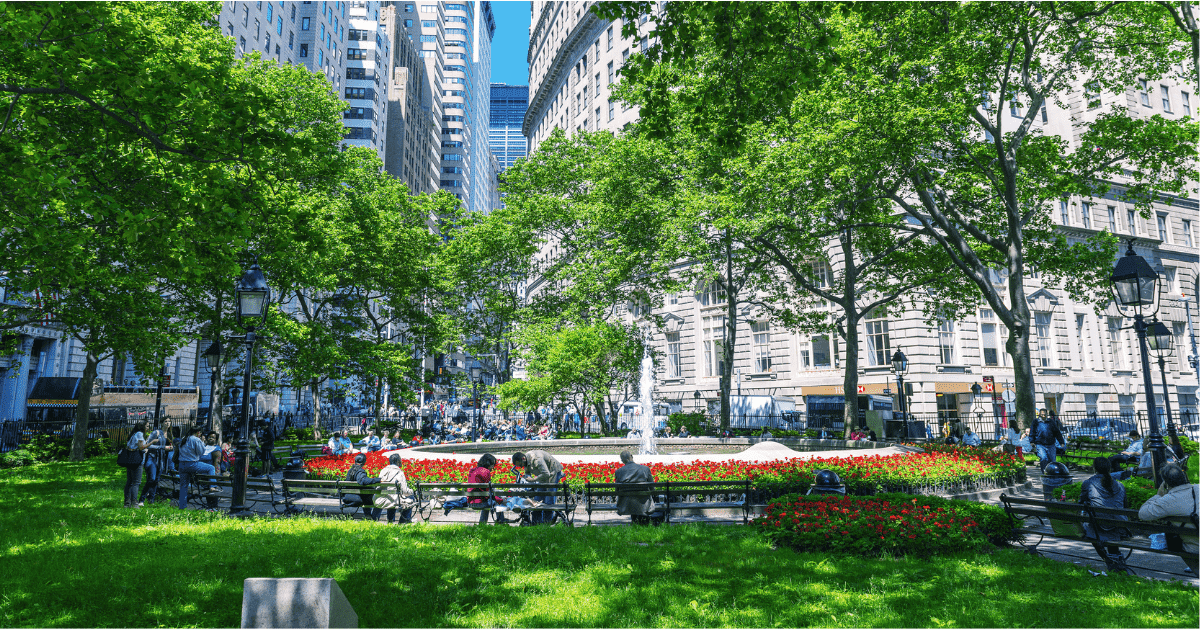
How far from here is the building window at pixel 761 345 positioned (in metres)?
40.5

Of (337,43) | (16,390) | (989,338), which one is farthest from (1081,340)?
(337,43)

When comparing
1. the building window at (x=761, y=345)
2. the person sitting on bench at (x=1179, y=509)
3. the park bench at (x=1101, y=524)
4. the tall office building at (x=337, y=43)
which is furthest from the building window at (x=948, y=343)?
the tall office building at (x=337, y=43)

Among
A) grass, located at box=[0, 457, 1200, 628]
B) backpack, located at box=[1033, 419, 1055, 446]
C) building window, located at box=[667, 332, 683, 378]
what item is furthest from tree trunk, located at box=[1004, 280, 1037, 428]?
building window, located at box=[667, 332, 683, 378]

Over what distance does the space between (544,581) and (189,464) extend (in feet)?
31.5

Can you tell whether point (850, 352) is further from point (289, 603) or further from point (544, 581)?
point (289, 603)

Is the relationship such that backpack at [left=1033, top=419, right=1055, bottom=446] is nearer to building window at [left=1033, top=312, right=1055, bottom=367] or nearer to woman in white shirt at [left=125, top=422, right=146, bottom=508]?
woman in white shirt at [left=125, top=422, right=146, bottom=508]

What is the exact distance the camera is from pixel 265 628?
388 centimetres

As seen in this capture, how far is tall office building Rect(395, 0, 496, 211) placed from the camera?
12794 cm

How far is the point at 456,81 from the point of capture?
148m

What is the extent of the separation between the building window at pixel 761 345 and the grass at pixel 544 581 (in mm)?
31560

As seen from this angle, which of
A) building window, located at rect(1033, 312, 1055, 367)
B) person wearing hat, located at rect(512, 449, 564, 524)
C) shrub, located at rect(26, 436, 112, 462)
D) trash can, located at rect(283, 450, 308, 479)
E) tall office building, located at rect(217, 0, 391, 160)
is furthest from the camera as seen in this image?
tall office building, located at rect(217, 0, 391, 160)

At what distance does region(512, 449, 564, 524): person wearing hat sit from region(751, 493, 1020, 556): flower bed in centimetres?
377

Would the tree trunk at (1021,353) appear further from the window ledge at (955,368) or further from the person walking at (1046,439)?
the window ledge at (955,368)

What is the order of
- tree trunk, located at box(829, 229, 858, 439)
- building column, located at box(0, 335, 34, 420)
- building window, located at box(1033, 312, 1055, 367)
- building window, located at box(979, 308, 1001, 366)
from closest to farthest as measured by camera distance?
tree trunk, located at box(829, 229, 858, 439), building column, located at box(0, 335, 34, 420), building window, located at box(979, 308, 1001, 366), building window, located at box(1033, 312, 1055, 367)
